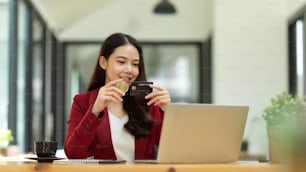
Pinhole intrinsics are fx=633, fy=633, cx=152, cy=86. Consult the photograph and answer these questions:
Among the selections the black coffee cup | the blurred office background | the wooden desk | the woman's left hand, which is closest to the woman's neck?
the woman's left hand

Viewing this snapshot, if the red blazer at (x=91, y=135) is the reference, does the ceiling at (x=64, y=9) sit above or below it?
above

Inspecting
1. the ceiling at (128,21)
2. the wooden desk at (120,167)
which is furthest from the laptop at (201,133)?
the ceiling at (128,21)

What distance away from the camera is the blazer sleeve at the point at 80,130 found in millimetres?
1805

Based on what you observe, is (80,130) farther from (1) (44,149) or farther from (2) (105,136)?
(1) (44,149)

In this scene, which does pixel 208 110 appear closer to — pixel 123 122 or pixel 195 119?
pixel 195 119

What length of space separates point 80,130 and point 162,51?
675 centimetres

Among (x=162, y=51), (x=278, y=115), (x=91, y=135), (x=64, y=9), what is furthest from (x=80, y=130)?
(x=162, y=51)

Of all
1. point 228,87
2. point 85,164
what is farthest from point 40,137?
point 85,164

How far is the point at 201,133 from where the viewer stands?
1.56m

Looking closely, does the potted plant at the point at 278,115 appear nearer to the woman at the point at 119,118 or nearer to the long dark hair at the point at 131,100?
the woman at the point at 119,118

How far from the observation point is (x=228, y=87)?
544 cm

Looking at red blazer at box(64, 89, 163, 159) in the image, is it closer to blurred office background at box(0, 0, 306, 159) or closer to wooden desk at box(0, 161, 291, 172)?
wooden desk at box(0, 161, 291, 172)

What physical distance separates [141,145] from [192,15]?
642 cm

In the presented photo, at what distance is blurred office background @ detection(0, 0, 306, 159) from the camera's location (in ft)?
17.8
